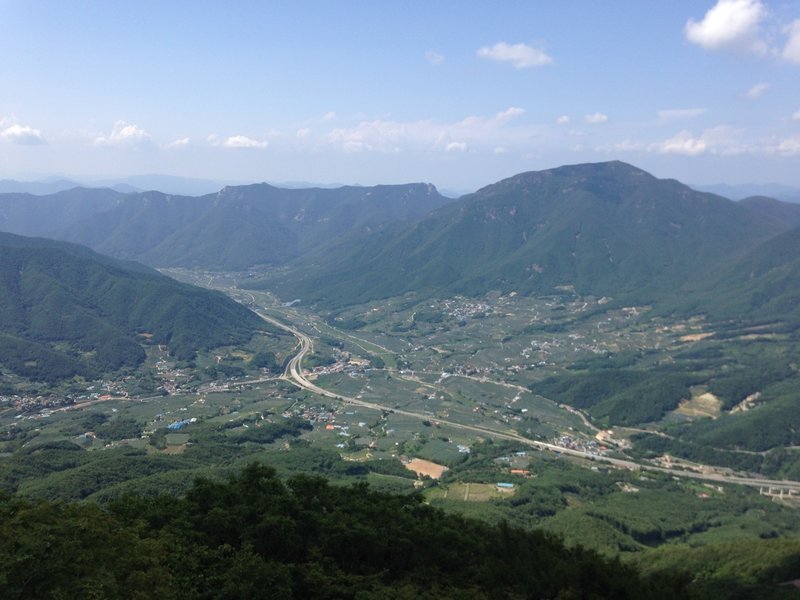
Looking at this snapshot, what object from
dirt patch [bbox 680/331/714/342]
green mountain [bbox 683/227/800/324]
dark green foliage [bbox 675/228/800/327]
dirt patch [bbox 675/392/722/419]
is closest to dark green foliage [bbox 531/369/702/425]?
dirt patch [bbox 675/392/722/419]

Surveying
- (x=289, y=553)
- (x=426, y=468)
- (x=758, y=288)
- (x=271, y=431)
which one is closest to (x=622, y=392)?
(x=426, y=468)

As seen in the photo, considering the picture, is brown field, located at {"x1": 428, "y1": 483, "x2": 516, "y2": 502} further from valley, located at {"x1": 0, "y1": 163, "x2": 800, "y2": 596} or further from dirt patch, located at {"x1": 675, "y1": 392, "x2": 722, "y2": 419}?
dirt patch, located at {"x1": 675, "y1": 392, "x2": 722, "y2": 419}

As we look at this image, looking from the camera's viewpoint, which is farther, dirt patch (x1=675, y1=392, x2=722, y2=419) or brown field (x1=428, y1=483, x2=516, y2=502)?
dirt patch (x1=675, y1=392, x2=722, y2=419)

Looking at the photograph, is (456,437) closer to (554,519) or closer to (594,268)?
(554,519)

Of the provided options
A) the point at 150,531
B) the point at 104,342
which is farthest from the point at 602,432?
the point at 104,342

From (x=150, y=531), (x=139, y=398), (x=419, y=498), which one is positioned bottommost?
(x=139, y=398)

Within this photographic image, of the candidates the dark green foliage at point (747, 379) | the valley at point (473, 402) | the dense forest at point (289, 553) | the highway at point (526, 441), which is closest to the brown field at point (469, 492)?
the valley at point (473, 402)
